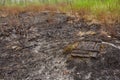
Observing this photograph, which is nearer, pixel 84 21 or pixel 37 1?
pixel 84 21

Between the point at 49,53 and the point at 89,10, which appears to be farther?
the point at 89,10

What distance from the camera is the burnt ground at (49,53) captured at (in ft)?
10.4

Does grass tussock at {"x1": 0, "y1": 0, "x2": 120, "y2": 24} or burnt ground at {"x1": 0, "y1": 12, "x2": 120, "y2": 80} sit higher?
grass tussock at {"x1": 0, "y1": 0, "x2": 120, "y2": 24}

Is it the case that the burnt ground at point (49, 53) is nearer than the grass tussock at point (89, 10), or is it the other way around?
the burnt ground at point (49, 53)

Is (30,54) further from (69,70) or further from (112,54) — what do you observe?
(112,54)

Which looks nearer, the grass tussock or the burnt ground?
the burnt ground

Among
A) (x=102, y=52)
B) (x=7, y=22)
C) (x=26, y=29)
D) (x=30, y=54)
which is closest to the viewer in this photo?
(x=102, y=52)

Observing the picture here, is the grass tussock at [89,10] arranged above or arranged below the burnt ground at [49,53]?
above

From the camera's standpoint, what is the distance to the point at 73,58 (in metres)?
3.41

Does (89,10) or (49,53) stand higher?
(89,10)

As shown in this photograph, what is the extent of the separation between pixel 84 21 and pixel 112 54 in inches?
66.5

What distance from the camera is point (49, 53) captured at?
372 centimetres

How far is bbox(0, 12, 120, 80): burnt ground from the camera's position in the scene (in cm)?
316

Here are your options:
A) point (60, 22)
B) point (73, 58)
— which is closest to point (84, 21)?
point (60, 22)
